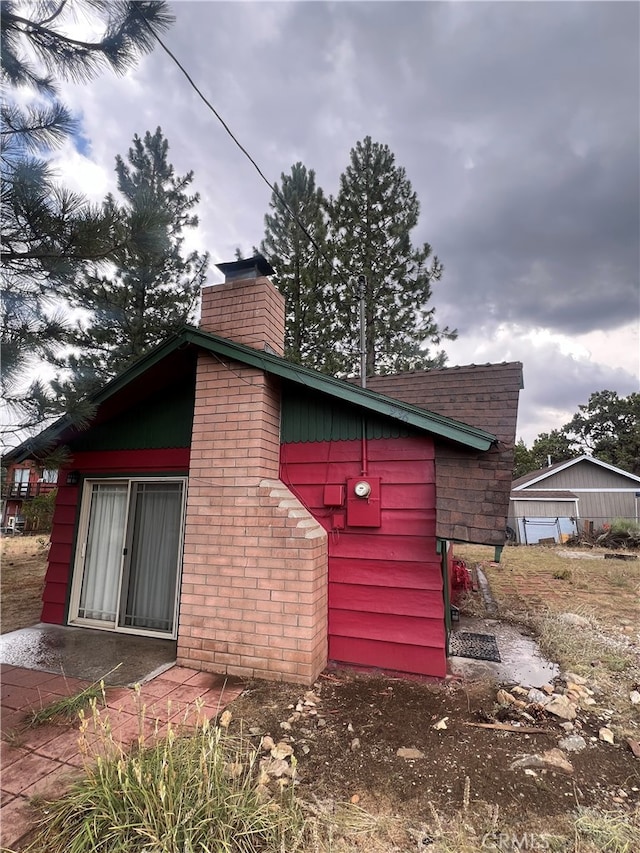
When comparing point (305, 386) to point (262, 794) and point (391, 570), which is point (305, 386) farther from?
point (262, 794)

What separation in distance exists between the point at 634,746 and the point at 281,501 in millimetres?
3192

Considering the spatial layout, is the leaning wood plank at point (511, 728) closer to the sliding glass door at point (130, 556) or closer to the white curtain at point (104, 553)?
the sliding glass door at point (130, 556)

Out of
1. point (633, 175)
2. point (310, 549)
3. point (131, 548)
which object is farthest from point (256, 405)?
point (633, 175)

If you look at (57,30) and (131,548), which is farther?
(131,548)

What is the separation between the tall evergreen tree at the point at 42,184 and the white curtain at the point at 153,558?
8.21 feet

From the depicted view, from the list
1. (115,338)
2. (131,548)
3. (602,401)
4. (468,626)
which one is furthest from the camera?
(602,401)

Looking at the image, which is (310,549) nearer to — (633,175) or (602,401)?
(633,175)

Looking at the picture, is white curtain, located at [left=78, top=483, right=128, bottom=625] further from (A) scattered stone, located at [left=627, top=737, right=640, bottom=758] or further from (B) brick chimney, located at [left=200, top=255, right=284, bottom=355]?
(A) scattered stone, located at [left=627, top=737, right=640, bottom=758]

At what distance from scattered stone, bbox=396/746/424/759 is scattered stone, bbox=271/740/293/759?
2.36ft

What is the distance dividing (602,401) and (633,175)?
4351 cm

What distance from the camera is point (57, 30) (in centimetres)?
263

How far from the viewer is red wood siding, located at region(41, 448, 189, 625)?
5.12 metres

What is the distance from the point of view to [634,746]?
2783 mm

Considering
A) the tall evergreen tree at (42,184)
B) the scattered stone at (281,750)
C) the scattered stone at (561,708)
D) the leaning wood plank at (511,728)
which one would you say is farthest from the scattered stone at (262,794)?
the tall evergreen tree at (42,184)
